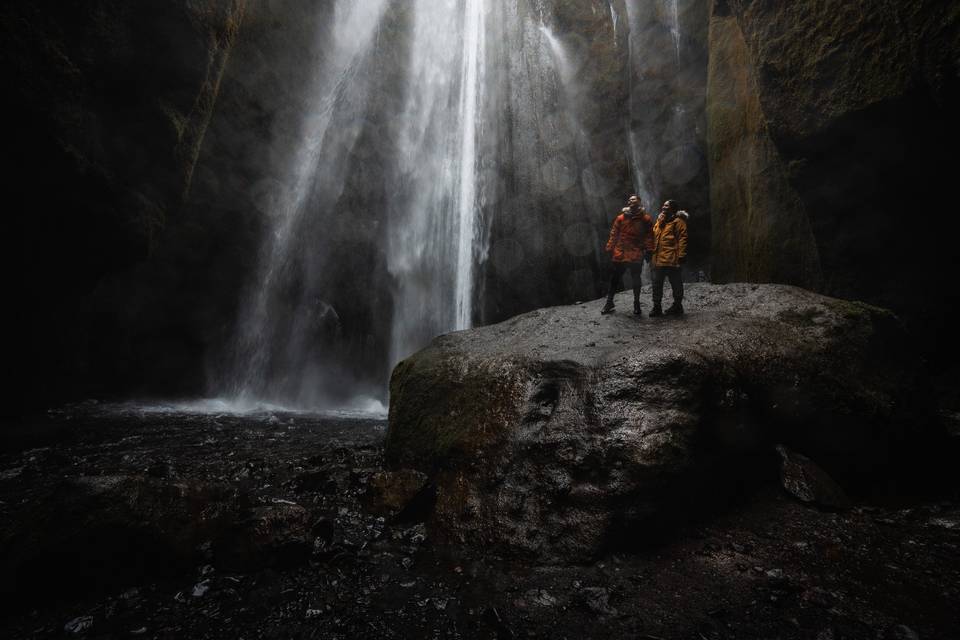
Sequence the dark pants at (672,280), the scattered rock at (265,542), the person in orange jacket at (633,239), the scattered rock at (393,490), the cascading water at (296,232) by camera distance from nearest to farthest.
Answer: the scattered rock at (265,542) < the scattered rock at (393,490) < the dark pants at (672,280) < the person in orange jacket at (633,239) < the cascading water at (296,232)

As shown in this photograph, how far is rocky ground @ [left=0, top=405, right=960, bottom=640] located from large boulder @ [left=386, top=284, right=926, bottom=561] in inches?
14.7

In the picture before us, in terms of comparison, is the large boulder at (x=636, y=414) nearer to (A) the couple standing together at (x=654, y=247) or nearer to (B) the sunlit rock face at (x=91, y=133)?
(A) the couple standing together at (x=654, y=247)

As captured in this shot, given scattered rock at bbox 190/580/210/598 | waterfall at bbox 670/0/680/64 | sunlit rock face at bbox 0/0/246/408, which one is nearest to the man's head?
scattered rock at bbox 190/580/210/598

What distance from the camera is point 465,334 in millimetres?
8094

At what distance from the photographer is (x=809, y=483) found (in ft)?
15.3

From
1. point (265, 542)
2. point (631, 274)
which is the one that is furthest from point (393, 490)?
point (631, 274)

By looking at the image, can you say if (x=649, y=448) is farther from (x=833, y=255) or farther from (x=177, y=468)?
(x=833, y=255)

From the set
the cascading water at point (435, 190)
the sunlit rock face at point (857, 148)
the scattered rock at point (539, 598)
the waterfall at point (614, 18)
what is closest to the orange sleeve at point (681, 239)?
the sunlit rock face at point (857, 148)

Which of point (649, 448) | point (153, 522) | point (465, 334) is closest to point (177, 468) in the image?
point (153, 522)

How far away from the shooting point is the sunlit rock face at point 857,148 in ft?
22.7

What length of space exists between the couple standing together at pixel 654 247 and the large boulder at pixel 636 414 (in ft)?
2.43

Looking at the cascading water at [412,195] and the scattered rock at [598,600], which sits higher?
the cascading water at [412,195]

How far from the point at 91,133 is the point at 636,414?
11412 mm

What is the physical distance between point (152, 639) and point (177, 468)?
4.15 metres
